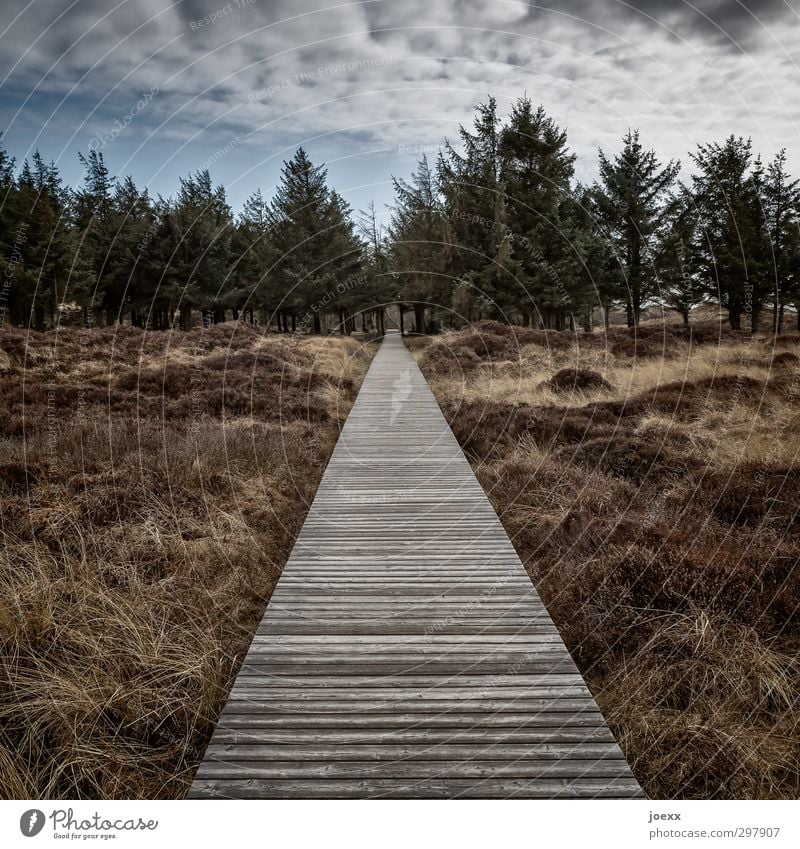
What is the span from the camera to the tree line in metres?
25.7

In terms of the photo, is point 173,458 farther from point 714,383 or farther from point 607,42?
point 714,383

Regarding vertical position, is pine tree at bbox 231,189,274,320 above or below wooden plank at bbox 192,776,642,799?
above

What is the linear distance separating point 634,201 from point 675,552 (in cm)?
3073

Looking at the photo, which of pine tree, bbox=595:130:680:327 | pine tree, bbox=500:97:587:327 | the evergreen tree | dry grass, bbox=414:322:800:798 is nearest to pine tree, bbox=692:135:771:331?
pine tree, bbox=595:130:680:327

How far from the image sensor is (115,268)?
1460 inches

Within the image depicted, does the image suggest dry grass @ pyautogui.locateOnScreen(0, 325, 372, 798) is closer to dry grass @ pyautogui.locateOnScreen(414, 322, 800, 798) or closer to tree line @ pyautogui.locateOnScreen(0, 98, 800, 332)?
dry grass @ pyautogui.locateOnScreen(414, 322, 800, 798)

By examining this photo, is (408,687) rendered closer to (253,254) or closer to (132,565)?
(132,565)

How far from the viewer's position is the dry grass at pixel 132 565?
118 inches

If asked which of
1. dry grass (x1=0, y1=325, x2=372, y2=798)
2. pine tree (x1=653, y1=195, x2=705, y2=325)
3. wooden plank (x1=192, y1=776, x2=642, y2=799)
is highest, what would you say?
pine tree (x1=653, y1=195, x2=705, y2=325)

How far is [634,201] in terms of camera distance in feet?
96.8

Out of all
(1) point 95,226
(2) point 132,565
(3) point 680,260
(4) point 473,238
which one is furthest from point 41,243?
(3) point 680,260

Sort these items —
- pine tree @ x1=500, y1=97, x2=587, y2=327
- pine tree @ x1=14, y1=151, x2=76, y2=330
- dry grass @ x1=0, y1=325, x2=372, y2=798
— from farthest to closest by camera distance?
pine tree @ x1=14, y1=151, x2=76, y2=330 < pine tree @ x1=500, y1=97, x2=587, y2=327 < dry grass @ x1=0, y1=325, x2=372, y2=798

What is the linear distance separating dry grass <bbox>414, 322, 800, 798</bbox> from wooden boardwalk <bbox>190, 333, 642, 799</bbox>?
1.27ft
